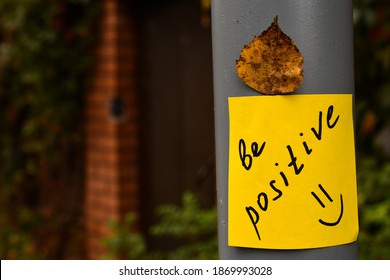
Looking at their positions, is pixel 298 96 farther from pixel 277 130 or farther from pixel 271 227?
pixel 271 227

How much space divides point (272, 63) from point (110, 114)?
11.7 ft

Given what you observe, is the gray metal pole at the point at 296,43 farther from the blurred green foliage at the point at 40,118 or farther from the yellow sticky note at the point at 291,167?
the blurred green foliage at the point at 40,118

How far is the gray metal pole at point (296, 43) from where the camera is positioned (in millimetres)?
1385

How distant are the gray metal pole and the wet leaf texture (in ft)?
0.04

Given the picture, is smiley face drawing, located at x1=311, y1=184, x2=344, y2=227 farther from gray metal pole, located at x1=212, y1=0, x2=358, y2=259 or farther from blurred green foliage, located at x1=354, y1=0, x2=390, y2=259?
blurred green foliage, located at x1=354, y1=0, x2=390, y2=259

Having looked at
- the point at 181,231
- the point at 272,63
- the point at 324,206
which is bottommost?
the point at 181,231

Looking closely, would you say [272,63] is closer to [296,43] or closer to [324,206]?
[296,43]

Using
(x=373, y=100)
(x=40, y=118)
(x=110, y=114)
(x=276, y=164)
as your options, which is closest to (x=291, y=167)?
(x=276, y=164)

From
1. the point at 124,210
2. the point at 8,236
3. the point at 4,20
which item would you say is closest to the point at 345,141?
the point at 124,210

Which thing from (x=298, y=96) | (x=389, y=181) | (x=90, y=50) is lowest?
(x=389, y=181)

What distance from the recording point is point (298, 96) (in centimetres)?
138

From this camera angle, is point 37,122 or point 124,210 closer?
point 124,210

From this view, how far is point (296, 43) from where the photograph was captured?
4.55ft

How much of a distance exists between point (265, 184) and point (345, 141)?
171 millimetres
